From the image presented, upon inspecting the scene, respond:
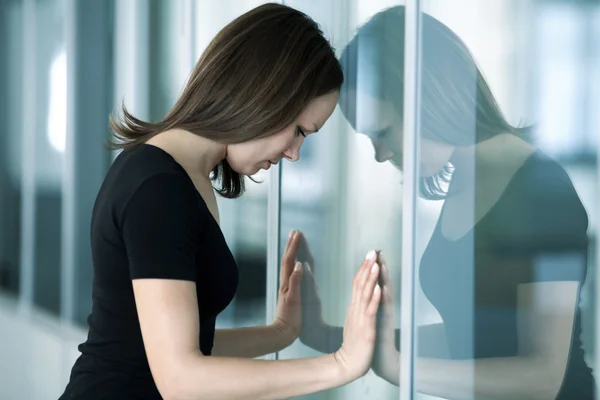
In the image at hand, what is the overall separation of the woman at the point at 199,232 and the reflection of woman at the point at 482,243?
0.47 feet

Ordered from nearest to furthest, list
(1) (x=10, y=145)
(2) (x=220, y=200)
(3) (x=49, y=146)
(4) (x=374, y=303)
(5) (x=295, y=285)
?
(4) (x=374, y=303), (5) (x=295, y=285), (2) (x=220, y=200), (3) (x=49, y=146), (1) (x=10, y=145)

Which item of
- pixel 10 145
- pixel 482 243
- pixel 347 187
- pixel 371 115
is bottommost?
pixel 482 243

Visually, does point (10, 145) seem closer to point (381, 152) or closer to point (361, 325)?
point (381, 152)

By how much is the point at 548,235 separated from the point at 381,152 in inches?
17.3

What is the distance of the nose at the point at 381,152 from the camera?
152 cm

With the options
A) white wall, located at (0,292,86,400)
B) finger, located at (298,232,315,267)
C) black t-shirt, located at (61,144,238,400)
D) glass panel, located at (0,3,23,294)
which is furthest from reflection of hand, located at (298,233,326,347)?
glass panel, located at (0,3,23,294)

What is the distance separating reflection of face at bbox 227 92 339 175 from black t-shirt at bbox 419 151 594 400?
30cm

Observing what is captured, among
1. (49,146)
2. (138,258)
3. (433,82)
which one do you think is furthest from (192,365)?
(49,146)

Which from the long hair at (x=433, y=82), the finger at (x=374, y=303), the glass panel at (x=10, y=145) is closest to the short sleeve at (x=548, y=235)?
the long hair at (x=433, y=82)

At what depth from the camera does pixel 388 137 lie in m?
1.52

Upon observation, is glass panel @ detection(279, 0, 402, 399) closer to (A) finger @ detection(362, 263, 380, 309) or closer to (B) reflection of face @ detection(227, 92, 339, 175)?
(A) finger @ detection(362, 263, 380, 309)

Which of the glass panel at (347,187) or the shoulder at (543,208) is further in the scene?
the glass panel at (347,187)

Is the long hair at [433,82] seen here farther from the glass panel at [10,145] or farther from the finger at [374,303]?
the glass panel at [10,145]

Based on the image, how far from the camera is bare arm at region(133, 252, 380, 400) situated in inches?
44.4
